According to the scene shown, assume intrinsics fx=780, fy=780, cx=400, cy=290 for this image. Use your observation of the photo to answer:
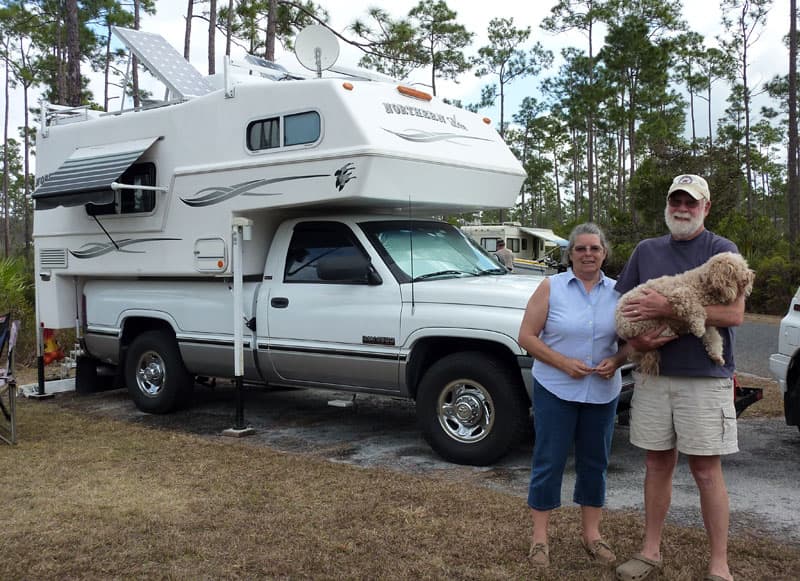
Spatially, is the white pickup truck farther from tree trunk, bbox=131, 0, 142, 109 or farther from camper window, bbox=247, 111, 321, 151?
tree trunk, bbox=131, 0, 142, 109

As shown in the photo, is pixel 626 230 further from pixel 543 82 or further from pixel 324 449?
pixel 324 449

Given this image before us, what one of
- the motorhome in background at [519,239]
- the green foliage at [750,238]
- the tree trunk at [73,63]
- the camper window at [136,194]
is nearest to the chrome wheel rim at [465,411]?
the camper window at [136,194]

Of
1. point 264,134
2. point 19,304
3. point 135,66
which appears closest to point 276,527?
point 264,134

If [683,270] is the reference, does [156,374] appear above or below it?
below

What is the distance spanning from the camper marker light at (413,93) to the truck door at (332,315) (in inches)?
50.2

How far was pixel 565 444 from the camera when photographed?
374 centimetres

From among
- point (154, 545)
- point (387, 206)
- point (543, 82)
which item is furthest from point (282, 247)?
point (543, 82)

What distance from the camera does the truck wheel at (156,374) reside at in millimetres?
7602

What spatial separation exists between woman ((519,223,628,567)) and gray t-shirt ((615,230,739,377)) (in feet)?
0.62

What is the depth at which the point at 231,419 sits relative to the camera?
7.58 m

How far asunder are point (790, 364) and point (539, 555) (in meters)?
2.91

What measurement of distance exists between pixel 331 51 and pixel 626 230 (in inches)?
712

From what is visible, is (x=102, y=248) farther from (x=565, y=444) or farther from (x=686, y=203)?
(x=686, y=203)

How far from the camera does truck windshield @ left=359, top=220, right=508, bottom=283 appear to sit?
6.20 meters
